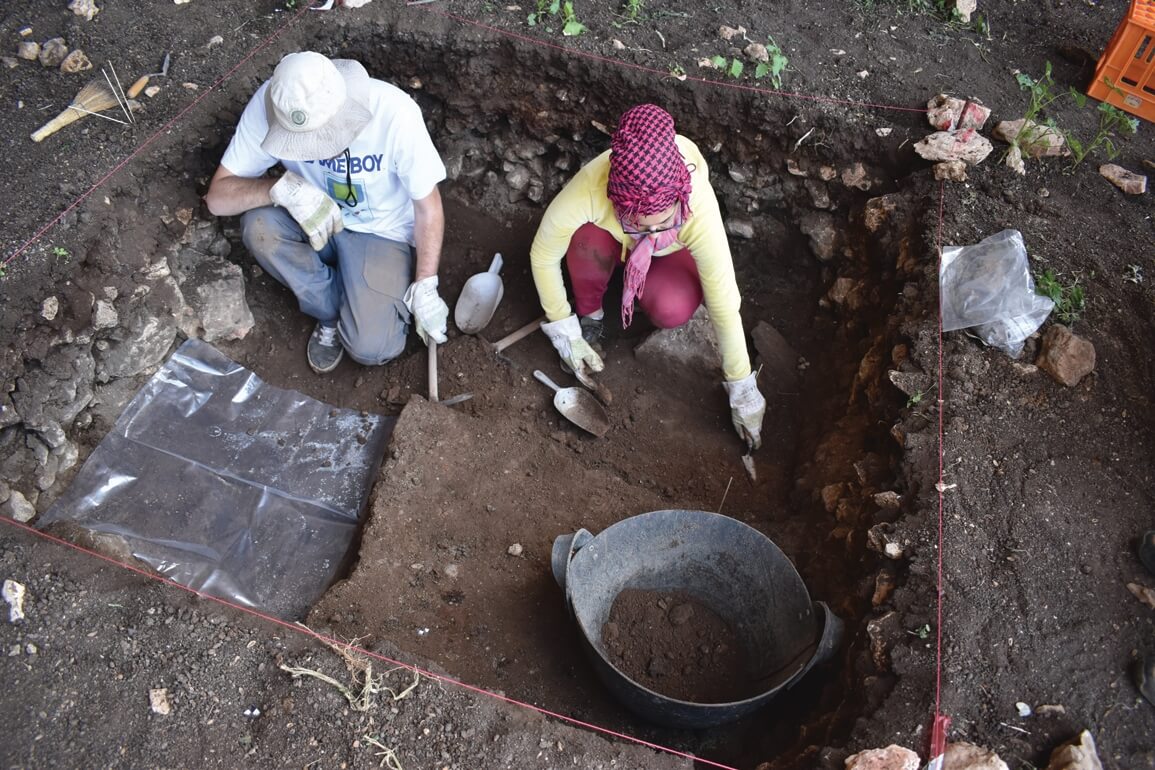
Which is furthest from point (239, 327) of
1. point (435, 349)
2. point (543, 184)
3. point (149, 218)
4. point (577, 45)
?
point (577, 45)

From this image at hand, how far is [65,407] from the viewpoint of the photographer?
Result: 8.84ft

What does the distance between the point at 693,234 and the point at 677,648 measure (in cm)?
132

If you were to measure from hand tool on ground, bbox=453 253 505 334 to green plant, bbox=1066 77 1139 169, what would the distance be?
7.30ft

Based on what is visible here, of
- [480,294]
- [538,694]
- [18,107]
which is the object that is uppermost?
[18,107]

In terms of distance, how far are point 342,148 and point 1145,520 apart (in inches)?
104

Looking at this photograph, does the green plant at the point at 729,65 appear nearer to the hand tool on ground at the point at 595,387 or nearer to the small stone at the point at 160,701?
the hand tool on ground at the point at 595,387

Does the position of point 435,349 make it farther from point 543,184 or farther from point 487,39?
point 487,39

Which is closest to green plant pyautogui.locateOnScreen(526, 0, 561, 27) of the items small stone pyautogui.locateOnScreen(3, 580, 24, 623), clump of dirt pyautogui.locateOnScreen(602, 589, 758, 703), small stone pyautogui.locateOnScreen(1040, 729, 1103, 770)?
clump of dirt pyautogui.locateOnScreen(602, 589, 758, 703)

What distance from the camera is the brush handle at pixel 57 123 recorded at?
9.66 feet

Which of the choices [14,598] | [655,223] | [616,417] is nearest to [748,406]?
[616,417]

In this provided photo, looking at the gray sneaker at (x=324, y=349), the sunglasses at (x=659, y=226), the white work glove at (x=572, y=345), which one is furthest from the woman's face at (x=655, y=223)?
the gray sneaker at (x=324, y=349)

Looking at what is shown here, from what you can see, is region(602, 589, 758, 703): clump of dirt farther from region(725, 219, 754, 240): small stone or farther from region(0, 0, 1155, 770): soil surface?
region(725, 219, 754, 240): small stone

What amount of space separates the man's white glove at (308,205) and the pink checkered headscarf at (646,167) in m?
1.12

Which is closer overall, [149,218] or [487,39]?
[149,218]
